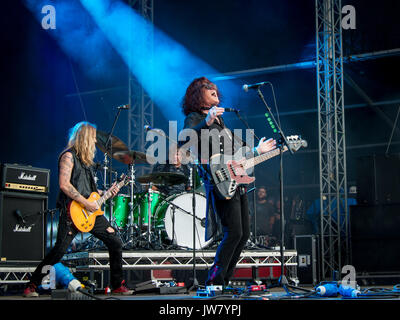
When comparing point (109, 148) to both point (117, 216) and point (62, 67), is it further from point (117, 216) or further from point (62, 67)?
point (62, 67)

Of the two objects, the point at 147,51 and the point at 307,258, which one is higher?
the point at 147,51

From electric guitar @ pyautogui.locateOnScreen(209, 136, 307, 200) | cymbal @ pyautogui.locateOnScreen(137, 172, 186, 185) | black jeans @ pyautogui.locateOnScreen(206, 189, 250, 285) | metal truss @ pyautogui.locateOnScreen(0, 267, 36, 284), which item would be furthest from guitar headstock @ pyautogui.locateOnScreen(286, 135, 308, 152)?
metal truss @ pyautogui.locateOnScreen(0, 267, 36, 284)

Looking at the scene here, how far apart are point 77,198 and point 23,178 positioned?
218 centimetres

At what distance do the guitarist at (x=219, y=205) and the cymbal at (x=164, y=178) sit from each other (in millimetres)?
2395

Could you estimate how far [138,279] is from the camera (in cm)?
936

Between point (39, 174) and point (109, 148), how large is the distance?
1.00 metres

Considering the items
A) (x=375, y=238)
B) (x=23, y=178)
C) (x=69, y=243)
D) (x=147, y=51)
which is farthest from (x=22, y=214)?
(x=375, y=238)

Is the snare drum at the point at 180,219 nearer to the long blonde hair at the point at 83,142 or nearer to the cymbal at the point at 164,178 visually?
the cymbal at the point at 164,178

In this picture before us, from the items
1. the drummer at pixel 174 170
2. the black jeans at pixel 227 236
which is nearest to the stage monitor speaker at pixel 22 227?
the drummer at pixel 174 170

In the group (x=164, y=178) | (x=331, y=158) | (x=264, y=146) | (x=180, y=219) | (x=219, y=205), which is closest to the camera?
(x=219, y=205)

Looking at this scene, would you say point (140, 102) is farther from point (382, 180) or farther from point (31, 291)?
point (31, 291)

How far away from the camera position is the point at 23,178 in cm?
675
